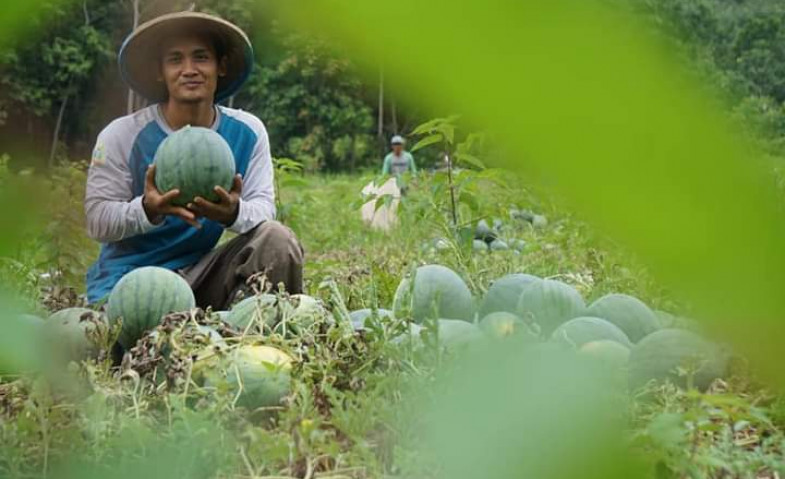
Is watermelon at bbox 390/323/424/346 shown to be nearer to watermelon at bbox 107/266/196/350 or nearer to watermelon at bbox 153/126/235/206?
watermelon at bbox 107/266/196/350

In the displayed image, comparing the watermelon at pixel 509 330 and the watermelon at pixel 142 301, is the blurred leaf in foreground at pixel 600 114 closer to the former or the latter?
the watermelon at pixel 509 330

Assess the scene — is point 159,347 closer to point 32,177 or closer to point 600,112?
point 32,177

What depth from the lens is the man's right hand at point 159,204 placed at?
8.87 ft

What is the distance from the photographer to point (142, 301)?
2.18 meters

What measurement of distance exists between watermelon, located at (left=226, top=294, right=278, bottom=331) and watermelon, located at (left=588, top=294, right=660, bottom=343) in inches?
25.7

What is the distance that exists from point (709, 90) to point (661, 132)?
0.01 metres

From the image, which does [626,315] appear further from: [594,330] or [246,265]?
[246,265]

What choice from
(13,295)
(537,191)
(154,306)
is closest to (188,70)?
(154,306)

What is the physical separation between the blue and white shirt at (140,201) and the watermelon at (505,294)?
895mm

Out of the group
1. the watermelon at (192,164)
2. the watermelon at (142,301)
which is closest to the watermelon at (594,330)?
the watermelon at (142,301)

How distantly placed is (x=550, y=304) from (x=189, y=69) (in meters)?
1.38

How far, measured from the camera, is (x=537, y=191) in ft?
0.70

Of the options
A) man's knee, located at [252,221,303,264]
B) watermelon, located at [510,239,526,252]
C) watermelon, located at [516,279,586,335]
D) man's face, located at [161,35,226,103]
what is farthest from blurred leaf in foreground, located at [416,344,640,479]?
watermelon, located at [510,239,526,252]

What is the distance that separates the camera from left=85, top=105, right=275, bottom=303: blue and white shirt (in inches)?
114
